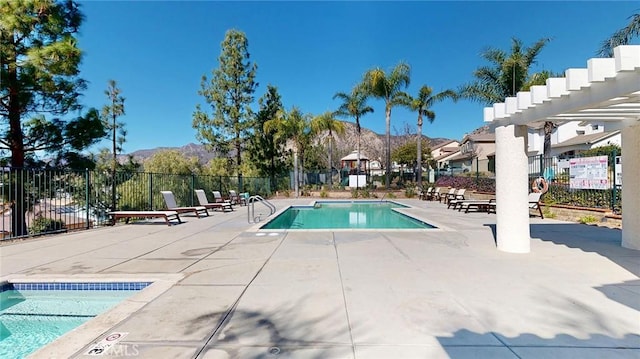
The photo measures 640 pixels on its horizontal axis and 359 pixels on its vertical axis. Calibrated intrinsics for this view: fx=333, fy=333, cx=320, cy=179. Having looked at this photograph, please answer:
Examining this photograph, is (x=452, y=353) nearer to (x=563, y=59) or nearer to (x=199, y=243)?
(x=199, y=243)

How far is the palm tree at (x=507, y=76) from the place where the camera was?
19266mm

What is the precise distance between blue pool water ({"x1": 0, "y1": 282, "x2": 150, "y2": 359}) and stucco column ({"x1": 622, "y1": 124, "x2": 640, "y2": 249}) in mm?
7732

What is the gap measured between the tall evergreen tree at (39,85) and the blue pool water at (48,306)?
571 cm

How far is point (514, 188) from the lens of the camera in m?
5.57

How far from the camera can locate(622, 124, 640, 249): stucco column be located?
5617 millimetres

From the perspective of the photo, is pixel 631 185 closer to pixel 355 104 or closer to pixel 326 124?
pixel 355 104

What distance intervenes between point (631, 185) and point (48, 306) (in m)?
8.89

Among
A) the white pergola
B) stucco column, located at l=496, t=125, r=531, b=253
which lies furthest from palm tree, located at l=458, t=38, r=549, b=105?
stucco column, located at l=496, t=125, r=531, b=253

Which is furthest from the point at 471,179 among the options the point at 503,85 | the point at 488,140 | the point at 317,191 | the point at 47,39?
the point at 488,140

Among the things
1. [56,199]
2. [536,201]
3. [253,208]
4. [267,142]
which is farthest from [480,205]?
[267,142]

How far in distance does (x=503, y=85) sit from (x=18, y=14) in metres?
22.3

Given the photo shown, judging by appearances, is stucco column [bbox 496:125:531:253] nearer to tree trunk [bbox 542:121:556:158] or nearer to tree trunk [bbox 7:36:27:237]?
tree trunk [bbox 7:36:27:237]

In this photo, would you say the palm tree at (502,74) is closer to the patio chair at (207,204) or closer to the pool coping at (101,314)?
the patio chair at (207,204)

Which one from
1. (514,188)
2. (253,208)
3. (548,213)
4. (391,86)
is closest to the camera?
(514,188)
